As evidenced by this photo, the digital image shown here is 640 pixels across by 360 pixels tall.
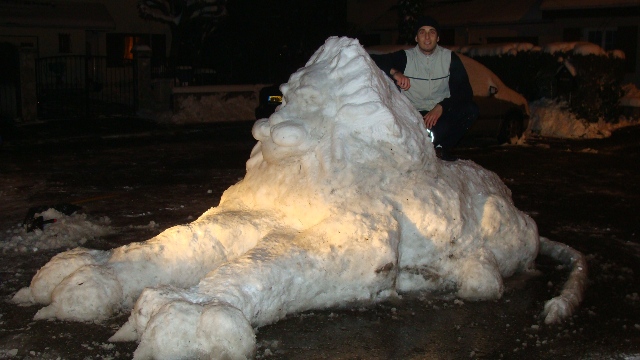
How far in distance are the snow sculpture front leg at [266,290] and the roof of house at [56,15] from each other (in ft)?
75.4

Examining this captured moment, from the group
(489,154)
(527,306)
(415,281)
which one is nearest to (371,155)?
(415,281)

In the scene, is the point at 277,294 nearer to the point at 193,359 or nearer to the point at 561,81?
the point at 193,359

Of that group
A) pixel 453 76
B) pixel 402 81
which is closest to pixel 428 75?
pixel 453 76

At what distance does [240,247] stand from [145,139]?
10.2 m

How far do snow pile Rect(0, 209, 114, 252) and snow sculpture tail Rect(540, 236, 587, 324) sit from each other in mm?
3971

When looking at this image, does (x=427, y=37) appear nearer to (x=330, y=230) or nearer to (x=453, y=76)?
(x=453, y=76)

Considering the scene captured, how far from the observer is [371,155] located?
4.84 m

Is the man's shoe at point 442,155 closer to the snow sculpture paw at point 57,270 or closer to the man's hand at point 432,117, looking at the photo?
the man's hand at point 432,117

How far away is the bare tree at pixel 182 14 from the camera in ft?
87.3

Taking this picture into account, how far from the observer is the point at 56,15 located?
25.7 meters

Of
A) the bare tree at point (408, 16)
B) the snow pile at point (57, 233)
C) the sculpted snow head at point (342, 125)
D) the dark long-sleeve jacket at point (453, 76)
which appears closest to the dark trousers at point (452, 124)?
the dark long-sleeve jacket at point (453, 76)

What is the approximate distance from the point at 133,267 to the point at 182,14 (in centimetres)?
2381

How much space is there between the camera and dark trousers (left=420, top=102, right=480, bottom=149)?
589 cm

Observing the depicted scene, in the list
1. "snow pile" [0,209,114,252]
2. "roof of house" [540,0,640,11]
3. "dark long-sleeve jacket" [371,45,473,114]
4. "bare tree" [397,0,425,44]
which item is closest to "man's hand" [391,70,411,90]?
"dark long-sleeve jacket" [371,45,473,114]
